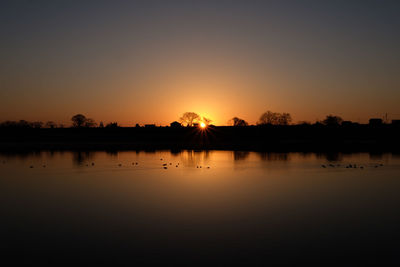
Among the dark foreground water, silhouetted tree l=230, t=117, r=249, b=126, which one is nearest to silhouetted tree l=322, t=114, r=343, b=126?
silhouetted tree l=230, t=117, r=249, b=126

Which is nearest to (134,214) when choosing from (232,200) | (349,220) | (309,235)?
(232,200)

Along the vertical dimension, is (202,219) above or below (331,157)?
below

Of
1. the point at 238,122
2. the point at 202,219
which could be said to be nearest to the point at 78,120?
the point at 238,122

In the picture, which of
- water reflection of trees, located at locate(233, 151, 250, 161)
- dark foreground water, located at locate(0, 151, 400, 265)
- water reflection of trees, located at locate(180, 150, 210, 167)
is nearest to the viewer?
dark foreground water, located at locate(0, 151, 400, 265)

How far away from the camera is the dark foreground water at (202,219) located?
10.4 metres

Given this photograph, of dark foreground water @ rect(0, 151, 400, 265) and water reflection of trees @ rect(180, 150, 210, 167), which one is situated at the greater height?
water reflection of trees @ rect(180, 150, 210, 167)

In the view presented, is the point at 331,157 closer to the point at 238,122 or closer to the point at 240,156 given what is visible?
the point at 240,156

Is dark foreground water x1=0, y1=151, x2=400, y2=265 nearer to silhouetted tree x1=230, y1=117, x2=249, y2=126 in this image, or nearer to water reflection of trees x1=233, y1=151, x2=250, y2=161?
water reflection of trees x1=233, y1=151, x2=250, y2=161

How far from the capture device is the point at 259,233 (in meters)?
12.4

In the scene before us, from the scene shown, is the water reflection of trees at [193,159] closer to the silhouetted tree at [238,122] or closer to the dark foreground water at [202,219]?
the dark foreground water at [202,219]

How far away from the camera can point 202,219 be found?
565 inches

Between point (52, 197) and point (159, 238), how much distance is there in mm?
9796

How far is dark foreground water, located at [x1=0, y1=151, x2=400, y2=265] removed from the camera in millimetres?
10391

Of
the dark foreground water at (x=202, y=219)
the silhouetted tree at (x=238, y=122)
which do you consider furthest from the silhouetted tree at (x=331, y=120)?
the dark foreground water at (x=202, y=219)
